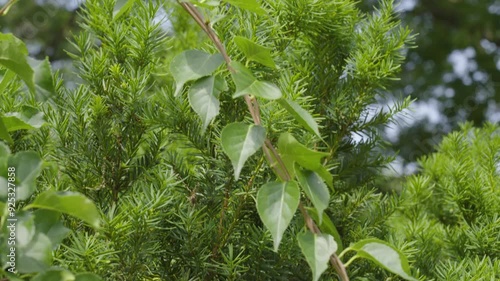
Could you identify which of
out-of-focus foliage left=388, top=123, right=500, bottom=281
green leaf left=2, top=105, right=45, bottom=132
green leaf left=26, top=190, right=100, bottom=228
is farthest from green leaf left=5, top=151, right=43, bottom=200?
out-of-focus foliage left=388, top=123, right=500, bottom=281

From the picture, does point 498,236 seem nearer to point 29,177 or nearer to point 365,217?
point 365,217

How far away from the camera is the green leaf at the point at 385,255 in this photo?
561mm

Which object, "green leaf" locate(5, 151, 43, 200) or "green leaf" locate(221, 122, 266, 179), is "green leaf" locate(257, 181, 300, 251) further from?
"green leaf" locate(5, 151, 43, 200)

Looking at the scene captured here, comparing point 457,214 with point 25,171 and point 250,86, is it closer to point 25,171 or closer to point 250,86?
point 250,86

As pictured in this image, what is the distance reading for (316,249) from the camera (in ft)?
1.84

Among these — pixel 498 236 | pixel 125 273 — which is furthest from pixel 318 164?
pixel 498 236

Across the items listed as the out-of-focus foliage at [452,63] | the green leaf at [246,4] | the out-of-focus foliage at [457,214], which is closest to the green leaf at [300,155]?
the green leaf at [246,4]

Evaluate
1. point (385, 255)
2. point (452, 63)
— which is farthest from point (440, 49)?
point (385, 255)

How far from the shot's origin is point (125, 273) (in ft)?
2.22

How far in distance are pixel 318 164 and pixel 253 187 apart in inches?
6.0

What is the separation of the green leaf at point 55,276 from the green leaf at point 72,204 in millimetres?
39

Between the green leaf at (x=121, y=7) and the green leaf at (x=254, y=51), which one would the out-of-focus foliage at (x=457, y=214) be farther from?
the green leaf at (x=121, y=7)

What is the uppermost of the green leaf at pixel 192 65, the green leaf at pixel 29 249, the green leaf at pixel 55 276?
the green leaf at pixel 29 249

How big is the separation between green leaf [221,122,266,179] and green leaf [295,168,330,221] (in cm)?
5
